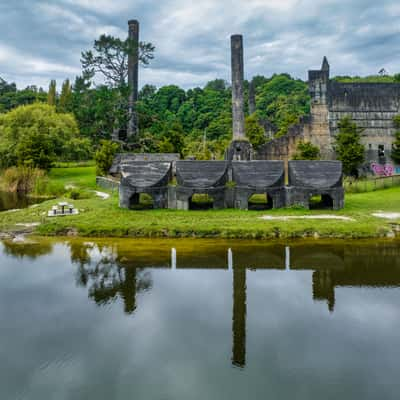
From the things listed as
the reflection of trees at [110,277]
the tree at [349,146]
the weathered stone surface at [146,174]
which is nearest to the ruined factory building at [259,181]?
the weathered stone surface at [146,174]

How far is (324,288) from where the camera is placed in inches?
415

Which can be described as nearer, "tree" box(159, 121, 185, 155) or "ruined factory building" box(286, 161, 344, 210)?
"ruined factory building" box(286, 161, 344, 210)

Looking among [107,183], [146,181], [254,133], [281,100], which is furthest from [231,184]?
[281,100]

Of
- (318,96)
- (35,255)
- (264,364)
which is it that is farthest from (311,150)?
(264,364)

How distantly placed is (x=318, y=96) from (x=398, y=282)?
27777 millimetres

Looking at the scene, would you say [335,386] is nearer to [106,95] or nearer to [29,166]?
[29,166]

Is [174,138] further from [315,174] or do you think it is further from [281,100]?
[281,100]

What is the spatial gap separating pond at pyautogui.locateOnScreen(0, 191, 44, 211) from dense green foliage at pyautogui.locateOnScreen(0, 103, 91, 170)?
14.7 ft

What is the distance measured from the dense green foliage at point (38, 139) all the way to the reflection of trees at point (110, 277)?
22910 mm

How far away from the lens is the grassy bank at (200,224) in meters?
15.6

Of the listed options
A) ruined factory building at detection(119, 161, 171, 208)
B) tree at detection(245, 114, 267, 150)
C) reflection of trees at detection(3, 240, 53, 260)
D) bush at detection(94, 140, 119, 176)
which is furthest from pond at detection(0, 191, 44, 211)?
tree at detection(245, 114, 267, 150)

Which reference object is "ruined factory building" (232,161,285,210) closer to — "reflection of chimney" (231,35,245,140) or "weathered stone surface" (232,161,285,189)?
"weathered stone surface" (232,161,285,189)

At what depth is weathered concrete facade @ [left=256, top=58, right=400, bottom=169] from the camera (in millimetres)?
35219

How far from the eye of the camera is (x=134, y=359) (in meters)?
7.09
